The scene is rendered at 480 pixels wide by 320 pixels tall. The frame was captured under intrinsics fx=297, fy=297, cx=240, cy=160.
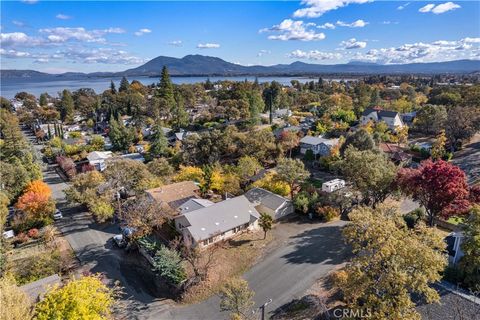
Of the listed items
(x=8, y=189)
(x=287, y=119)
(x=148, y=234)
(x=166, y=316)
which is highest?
(x=287, y=119)

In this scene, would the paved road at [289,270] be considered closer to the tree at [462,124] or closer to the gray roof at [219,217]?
the gray roof at [219,217]

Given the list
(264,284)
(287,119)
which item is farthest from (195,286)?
(287,119)

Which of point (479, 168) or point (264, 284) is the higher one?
point (479, 168)

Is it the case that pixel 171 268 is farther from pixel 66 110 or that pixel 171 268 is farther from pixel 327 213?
pixel 66 110

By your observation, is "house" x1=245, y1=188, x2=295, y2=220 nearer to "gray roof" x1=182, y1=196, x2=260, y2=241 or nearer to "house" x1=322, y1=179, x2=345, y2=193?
"gray roof" x1=182, y1=196, x2=260, y2=241

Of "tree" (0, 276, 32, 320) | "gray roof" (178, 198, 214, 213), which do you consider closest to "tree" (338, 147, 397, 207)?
"gray roof" (178, 198, 214, 213)

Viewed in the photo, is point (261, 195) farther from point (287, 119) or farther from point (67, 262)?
point (287, 119)

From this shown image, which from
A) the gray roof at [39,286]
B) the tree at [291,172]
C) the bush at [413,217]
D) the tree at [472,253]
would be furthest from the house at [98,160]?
the tree at [472,253]
